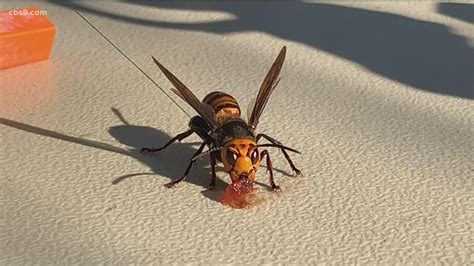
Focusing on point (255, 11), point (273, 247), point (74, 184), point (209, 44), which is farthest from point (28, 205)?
point (255, 11)

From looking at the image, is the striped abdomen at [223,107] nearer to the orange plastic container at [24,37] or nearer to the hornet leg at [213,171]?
the hornet leg at [213,171]

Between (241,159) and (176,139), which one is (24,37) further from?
(241,159)

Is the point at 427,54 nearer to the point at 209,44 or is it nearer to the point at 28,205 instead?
the point at 209,44

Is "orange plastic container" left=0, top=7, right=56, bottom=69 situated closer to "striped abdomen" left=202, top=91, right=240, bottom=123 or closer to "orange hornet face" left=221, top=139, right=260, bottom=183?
"striped abdomen" left=202, top=91, right=240, bottom=123

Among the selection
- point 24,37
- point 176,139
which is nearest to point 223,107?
point 176,139

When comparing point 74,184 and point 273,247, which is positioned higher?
point 273,247

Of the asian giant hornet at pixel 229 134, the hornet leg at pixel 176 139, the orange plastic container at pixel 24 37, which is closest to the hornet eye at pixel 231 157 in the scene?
the asian giant hornet at pixel 229 134
